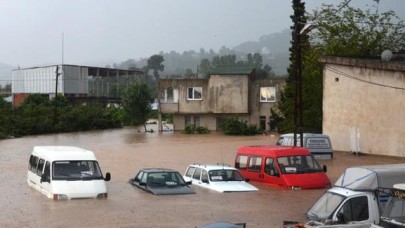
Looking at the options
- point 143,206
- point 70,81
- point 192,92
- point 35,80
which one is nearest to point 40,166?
point 143,206

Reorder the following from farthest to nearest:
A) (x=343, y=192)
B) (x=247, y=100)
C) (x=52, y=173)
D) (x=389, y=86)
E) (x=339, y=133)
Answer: (x=247, y=100) < (x=339, y=133) < (x=389, y=86) < (x=52, y=173) < (x=343, y=192)

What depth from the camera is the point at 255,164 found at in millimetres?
26688

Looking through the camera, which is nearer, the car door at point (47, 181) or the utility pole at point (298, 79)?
the car door at point (47, 181)

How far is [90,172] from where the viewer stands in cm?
2267

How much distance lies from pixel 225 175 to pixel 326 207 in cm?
972

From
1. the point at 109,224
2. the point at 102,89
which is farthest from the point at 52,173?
the point at 102,89

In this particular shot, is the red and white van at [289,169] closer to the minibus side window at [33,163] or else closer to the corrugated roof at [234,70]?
the minibus side window at [33,163]

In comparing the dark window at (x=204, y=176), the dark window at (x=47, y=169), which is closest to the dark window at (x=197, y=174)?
the dark window at (x=204, y=176)

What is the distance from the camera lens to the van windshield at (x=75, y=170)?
22250mm

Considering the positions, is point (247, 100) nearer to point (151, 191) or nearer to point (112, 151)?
point (112, 151)

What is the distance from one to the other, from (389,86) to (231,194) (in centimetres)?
1821

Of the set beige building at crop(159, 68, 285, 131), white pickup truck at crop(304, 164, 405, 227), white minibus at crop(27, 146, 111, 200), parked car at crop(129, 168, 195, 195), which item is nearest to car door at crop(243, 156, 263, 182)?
parked car at crop(129, 168, 195, 195)

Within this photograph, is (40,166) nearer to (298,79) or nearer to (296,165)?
(296,165)

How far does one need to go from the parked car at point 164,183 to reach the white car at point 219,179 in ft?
2.58
